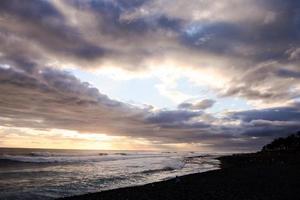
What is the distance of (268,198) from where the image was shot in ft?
56.1

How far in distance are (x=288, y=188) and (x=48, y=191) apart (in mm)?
16432

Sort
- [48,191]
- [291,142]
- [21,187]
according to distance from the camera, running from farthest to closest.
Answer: [291,142], [21,187], [48,191]

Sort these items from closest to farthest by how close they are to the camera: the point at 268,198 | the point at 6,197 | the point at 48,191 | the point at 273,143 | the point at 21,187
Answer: the point at 268,198 → the point at 6,197 → the point at 48,191 → the point at 21,187 → the point at 273,143

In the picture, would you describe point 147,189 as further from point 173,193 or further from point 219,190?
point 219,190

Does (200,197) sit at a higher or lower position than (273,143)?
lower

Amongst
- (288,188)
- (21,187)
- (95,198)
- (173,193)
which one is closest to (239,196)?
(173,193)

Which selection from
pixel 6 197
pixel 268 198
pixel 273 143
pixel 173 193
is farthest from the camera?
pixel 273 143

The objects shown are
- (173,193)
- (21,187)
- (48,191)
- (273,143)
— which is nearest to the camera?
(173,193)

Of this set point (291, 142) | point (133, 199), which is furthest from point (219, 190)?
point (291, 142)

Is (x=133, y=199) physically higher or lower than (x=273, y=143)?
lower

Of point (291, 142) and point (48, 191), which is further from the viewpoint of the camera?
point (291, 142)

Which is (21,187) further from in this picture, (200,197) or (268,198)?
(268,198)

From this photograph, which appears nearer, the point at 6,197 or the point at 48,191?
the point at 6,197

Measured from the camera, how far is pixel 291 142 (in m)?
109
